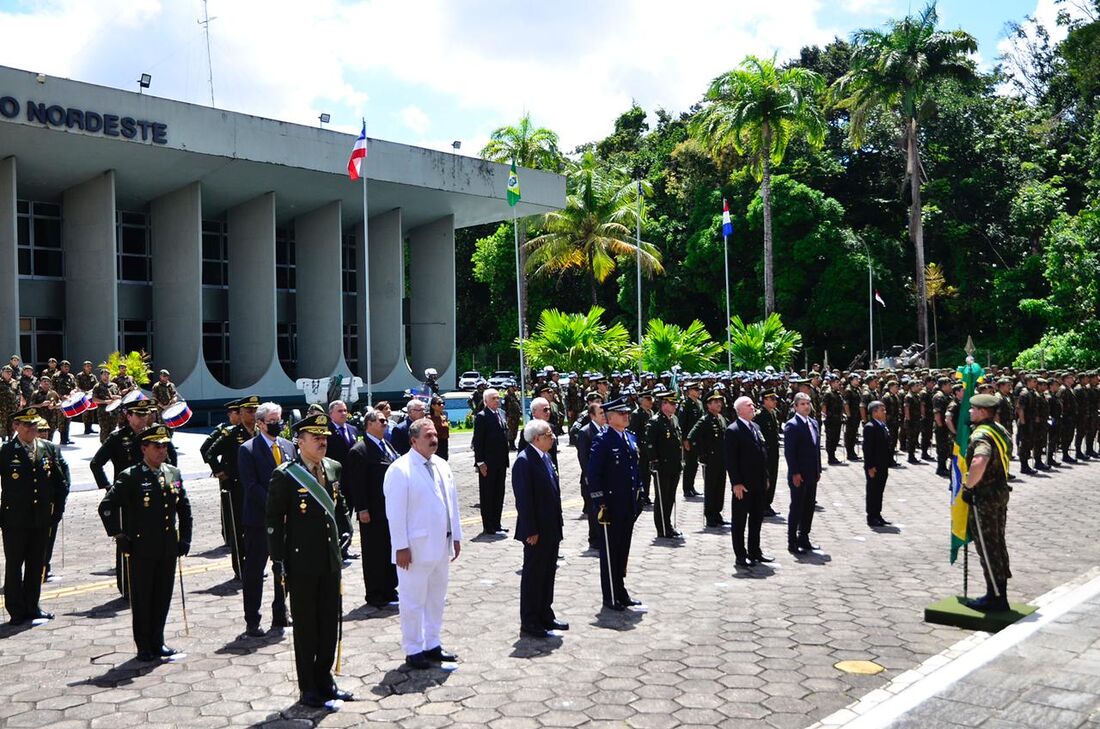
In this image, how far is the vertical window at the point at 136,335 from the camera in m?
34.4

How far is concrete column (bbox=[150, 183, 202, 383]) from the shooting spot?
32.2 m

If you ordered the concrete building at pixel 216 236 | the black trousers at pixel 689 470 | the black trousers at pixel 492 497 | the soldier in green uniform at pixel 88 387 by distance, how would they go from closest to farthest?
the black trousers at pixel 492 497, the black trousers at pixel 689 470, the soldier in green uniform at pixel 88 387, the concrete building at pixel 216 236

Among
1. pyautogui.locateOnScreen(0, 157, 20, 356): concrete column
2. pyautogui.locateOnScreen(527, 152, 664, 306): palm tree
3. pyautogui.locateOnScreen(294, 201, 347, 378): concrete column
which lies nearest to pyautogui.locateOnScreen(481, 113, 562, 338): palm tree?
pyautogui.locateOnScreen(527, 152, 664, 306): palm tree

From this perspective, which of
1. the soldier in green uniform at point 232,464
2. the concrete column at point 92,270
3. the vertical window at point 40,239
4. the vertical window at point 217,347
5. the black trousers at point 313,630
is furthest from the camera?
the vertical window at point 217,347

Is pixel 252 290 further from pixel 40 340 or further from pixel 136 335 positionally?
pixel 40 340

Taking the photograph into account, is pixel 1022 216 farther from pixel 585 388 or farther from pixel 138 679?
pixel 138 679

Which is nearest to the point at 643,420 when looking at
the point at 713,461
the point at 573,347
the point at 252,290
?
the point at 713,461

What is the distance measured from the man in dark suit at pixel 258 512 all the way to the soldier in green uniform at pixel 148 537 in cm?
65

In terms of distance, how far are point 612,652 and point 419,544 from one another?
1736 mm

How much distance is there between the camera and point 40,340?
31938mm

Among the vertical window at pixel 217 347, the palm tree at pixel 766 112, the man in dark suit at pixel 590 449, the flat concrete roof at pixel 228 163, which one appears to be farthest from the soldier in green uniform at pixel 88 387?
the palm tree at pixel 766 112

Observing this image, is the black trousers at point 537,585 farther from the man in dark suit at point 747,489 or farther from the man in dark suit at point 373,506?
the man in dark suit at point 747,489

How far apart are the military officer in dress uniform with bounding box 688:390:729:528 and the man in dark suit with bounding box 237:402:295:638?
6258 millimetres

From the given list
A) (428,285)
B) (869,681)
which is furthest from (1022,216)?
(869,681)
